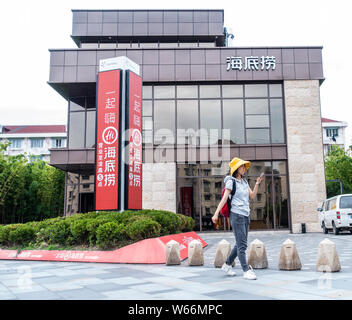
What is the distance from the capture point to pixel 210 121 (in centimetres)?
2180

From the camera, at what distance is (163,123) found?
71.6ft

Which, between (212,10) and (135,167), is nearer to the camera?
(135,167)

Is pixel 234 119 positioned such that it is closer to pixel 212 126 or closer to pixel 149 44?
pixel 212 126

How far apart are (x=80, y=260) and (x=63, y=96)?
15.7 metres

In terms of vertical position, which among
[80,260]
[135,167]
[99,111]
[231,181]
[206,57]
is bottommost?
[80,260]

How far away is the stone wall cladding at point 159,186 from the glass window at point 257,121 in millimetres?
4808

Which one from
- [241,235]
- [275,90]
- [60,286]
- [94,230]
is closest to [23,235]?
[94,230]

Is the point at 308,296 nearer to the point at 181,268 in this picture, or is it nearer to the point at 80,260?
the point at 181,268

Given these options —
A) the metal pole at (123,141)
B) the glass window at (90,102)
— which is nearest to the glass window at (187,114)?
the glass window at (90,102)

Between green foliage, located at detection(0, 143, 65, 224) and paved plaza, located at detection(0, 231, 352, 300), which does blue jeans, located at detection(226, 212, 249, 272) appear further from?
green foliage, located at detection(0, 143, 65, 224)

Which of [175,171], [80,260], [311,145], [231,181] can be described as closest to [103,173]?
[80,260]

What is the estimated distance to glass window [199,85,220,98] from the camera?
72.6ft

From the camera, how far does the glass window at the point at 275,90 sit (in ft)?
72.9

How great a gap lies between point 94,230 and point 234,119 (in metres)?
13.4
